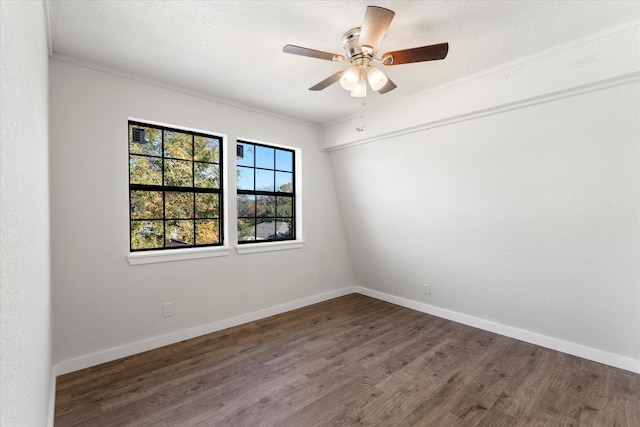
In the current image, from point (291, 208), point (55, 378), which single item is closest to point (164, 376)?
point (55, 378)

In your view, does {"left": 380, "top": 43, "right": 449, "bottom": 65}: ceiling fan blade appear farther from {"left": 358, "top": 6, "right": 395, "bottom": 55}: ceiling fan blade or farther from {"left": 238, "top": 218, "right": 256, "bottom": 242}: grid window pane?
{"left": 238, "top": 218, "right": 256, "bottom": 242}: grid window pane

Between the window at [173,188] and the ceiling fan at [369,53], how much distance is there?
5.52 feet

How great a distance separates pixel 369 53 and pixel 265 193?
7.60 feet

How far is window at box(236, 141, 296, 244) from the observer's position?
371 centimetres

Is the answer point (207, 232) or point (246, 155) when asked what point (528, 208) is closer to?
point (246, 155)

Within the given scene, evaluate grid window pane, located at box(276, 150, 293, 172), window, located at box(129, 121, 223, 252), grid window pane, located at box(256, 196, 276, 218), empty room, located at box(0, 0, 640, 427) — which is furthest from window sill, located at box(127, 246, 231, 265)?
grid window pane, located at box(276, 150, 293, 172)

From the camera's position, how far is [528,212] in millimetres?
2725

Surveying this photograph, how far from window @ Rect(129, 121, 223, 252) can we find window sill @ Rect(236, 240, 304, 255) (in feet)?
0.94

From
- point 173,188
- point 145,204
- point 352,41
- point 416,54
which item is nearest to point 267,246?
point 173,188

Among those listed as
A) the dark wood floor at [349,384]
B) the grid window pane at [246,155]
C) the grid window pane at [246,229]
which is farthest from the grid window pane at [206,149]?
the dark wood floor at [349,384]

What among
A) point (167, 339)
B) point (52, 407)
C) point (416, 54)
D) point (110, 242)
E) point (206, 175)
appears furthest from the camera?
point (206, 175)

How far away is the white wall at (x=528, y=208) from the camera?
2.26m

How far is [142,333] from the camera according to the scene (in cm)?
285

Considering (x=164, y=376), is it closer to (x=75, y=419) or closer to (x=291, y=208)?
(x=75, y=419)
